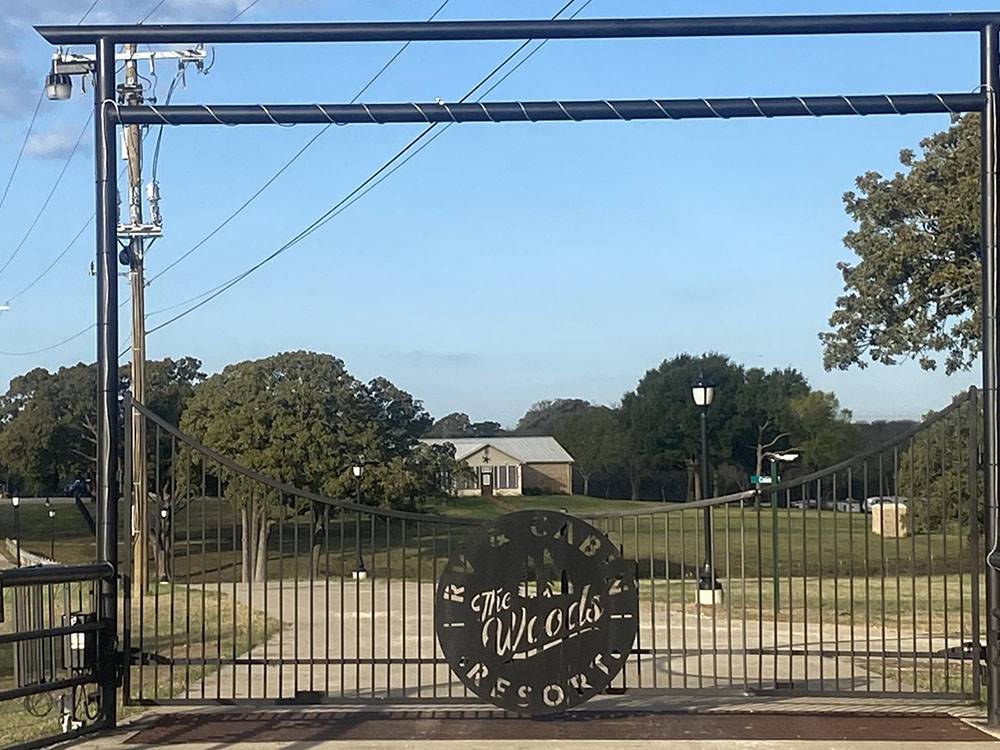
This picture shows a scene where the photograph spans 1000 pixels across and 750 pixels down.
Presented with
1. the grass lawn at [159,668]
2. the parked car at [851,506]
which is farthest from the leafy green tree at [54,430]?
the parked car at [851,506]

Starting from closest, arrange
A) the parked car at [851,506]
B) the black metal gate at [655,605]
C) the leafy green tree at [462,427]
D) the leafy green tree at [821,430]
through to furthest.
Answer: the black metal gate at [655,605] → the parked car at [851,506] → the leafy green tree at [821,430] → the leafy green tree at [462,427]

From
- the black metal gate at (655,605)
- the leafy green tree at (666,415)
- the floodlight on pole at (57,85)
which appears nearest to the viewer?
the black metal gate at (655,605)

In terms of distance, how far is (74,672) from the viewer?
295 inches

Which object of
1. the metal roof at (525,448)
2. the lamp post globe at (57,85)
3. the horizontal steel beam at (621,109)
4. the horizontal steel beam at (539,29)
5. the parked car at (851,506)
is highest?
the lamp post globe at (57,85)

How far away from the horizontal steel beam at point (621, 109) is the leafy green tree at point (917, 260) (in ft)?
50.6

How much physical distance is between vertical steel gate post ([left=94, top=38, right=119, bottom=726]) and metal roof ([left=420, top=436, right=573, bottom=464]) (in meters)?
37.5

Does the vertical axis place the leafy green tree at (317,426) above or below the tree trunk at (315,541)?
above

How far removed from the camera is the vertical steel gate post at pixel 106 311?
25.6 feet

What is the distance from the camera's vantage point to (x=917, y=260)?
24.1 m

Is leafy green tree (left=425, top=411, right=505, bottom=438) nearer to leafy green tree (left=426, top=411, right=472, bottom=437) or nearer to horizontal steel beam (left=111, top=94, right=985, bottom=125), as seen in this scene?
leafy green tree (left=426, top=411, right=472, bottom=437)

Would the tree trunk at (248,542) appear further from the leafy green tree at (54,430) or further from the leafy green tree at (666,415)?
the leafy green tree at (666,415)

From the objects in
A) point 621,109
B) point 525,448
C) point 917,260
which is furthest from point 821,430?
point 525,448

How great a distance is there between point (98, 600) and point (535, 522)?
8.17ft

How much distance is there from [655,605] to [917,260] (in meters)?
12.6
